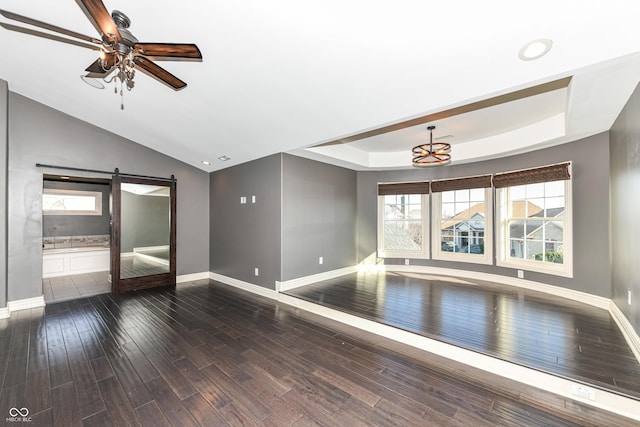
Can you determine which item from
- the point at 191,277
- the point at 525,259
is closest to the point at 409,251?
the point at 525,259

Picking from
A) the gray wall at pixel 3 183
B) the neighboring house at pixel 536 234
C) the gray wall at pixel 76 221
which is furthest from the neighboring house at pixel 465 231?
the gray wall at pixel 76 221

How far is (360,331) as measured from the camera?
319 cm

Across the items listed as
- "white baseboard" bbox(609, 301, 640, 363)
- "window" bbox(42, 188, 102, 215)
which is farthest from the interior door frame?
"white baseboard" bbox(609, 301, 640, 363)

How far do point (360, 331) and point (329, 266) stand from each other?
2.09 m

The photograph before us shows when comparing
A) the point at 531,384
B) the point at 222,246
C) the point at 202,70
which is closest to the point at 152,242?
the point at 222,246

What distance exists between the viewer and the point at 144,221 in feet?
17.2

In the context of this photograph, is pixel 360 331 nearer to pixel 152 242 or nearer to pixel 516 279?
pixel 516 279

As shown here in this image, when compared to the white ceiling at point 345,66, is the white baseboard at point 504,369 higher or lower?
lower

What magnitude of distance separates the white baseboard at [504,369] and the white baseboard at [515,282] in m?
2.28

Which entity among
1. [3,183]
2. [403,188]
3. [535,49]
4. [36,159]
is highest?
[535,49]

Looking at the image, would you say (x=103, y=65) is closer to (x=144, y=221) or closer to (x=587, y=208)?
(x=144, y=221)

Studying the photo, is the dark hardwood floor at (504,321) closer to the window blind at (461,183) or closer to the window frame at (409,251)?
the window frame at (409,251)

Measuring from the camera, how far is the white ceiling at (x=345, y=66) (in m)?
1.79

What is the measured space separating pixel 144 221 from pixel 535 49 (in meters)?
6.25
